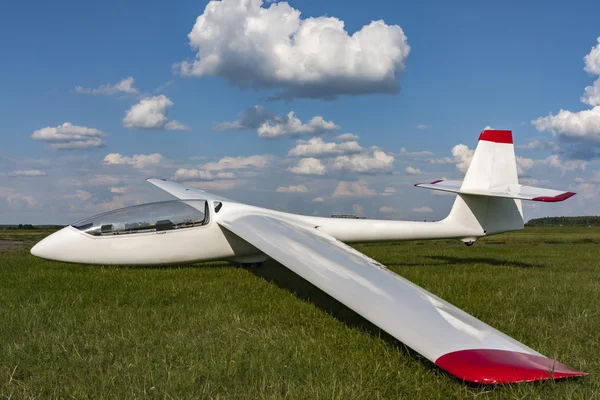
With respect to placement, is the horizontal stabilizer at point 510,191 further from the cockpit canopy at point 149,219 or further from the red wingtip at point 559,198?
the cockpit canopy at point 149,219

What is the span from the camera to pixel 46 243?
31.8 ft

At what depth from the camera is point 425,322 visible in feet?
13.6

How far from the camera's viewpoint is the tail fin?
40.5ft

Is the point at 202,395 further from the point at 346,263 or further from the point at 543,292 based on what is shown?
the point at 543,292

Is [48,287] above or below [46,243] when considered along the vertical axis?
below

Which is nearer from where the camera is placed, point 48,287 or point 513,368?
point 513,368

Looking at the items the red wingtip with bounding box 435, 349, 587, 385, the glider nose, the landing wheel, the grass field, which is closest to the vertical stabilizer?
the grass field

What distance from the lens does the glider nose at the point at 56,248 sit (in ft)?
31.6

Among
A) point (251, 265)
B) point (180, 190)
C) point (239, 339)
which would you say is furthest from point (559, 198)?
point (180, 190)

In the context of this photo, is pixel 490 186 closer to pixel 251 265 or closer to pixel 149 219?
pixel 251 265

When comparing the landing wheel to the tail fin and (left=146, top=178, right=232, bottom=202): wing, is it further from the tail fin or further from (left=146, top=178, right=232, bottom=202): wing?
the tail fin

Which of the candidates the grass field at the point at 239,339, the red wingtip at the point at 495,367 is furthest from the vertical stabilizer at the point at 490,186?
the red wingtip at the point at 495,367

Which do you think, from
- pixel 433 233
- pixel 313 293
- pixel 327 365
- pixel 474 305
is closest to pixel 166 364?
pixel 327 365

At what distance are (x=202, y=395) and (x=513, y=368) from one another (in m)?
2.40
